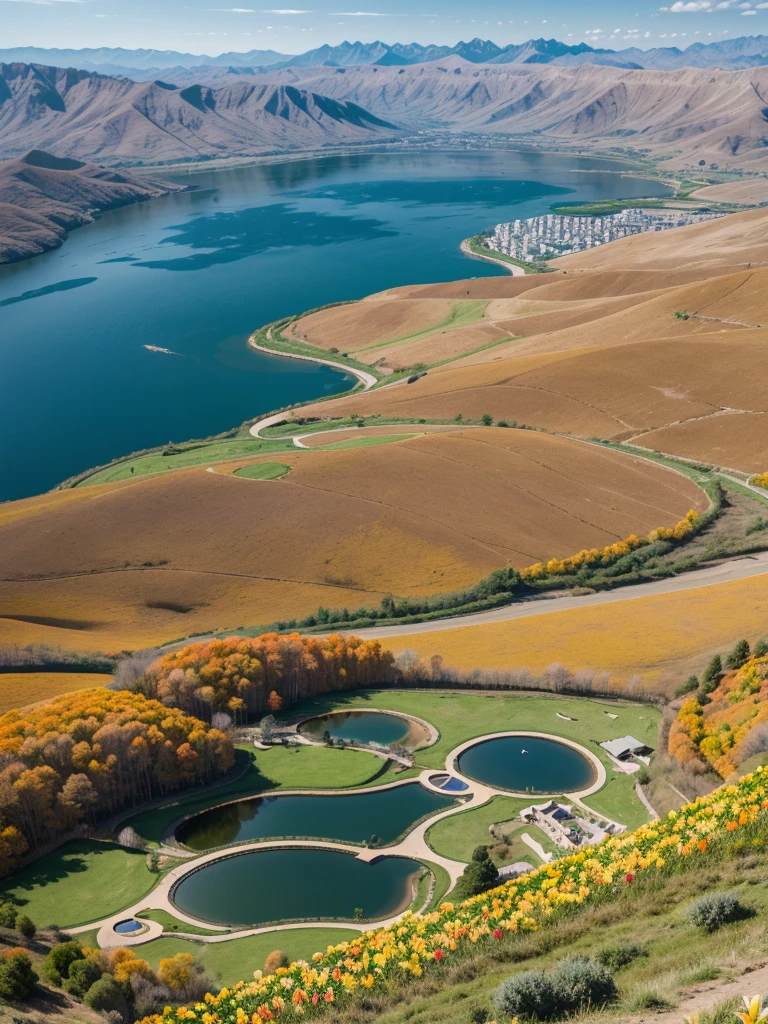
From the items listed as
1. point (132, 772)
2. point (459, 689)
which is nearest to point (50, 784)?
point (132, 772)

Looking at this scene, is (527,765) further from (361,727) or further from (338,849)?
(338,849)

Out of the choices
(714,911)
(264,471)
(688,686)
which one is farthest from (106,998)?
(264,471)

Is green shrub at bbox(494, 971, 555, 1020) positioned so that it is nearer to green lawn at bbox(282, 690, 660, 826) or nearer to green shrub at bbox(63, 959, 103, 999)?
green shrub at bbox(63, 959, 103, 999)

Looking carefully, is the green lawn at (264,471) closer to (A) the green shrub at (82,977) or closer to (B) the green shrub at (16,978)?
(A) the green shrub at (82,977)

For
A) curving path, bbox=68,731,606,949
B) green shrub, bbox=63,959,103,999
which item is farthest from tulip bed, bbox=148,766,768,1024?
curving path, bbox=68,731,606,949

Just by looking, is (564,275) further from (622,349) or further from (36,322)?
(36,322)

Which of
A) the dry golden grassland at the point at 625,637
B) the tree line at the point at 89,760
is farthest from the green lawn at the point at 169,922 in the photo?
the dry golden grassland at the point at 625,637
